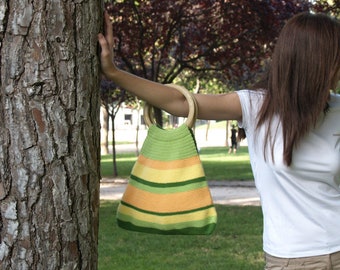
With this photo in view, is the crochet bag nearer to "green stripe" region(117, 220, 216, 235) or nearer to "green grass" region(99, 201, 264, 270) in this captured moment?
"green stripe" region(117, 220, 216, 235)

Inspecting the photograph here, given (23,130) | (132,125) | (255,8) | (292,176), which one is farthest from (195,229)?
(132,125)

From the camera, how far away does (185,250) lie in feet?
19.8

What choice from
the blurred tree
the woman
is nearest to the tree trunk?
the woman

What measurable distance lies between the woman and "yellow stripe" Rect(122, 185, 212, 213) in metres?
0.18

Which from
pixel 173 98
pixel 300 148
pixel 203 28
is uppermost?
pixel 203 28

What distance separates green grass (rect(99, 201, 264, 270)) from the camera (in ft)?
18.0

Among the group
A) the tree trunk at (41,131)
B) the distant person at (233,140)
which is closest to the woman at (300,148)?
the tree trunk at (41,131)

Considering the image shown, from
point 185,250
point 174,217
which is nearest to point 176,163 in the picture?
point 174,217

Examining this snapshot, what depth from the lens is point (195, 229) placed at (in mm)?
2105

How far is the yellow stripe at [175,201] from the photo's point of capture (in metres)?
2.09

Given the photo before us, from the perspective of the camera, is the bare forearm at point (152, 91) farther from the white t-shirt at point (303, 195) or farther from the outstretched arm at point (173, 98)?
the white t-shirt at point (303, 195)

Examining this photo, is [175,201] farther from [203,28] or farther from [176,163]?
[203,28]

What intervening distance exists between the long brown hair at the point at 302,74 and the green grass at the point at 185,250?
3.45 meters

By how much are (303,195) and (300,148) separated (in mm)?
145
